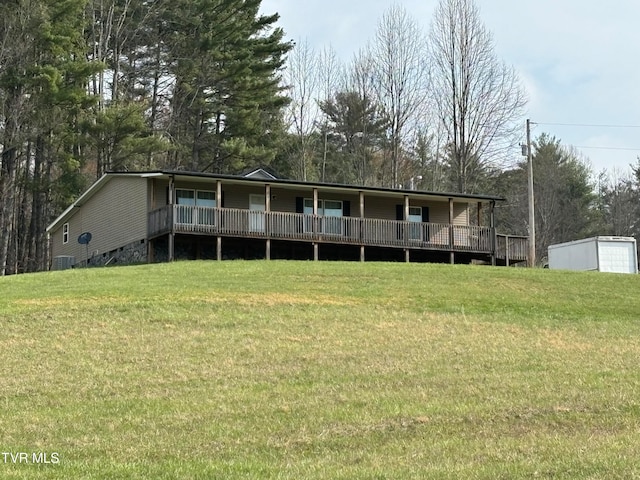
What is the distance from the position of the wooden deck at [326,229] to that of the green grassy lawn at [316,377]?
4.44 metres

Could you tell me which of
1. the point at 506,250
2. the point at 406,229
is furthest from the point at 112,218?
the point at 506,250

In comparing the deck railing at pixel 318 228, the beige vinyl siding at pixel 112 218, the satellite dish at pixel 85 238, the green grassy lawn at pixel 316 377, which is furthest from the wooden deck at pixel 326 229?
the satellite dish at pixel 85 238

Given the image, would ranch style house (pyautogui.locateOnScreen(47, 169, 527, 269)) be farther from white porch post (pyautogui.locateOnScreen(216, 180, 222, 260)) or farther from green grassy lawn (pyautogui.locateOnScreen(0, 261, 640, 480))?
green grassy lawn (pyautogui.locateOnScreen(0, 261, 640, 480))

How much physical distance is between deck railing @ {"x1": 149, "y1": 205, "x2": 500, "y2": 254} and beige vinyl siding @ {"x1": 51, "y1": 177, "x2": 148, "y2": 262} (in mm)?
1329

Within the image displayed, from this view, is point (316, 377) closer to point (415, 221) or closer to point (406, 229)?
point (406, 229)

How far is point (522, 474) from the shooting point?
7.08m

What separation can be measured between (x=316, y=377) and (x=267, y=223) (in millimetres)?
15501

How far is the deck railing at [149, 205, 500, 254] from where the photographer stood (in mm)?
26219

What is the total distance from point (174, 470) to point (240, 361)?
557cm

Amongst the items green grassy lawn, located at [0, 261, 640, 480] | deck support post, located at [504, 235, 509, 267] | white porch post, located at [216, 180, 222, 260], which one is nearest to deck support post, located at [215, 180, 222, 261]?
white porch post, located at [216, 180, 222, 260]

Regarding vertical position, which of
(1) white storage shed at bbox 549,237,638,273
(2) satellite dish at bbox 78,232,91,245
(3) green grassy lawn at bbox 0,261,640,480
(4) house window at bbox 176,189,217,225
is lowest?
(3) green grassy lawn at bbox 0,261,640,480

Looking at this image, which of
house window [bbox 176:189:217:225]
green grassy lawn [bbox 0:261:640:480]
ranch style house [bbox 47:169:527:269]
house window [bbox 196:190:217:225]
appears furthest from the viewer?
ranch style house [bbox 47:169:527:269]

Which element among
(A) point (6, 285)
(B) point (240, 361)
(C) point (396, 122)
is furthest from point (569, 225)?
(B) point (240, 361)

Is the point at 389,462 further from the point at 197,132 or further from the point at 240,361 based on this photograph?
the point at 197,132
